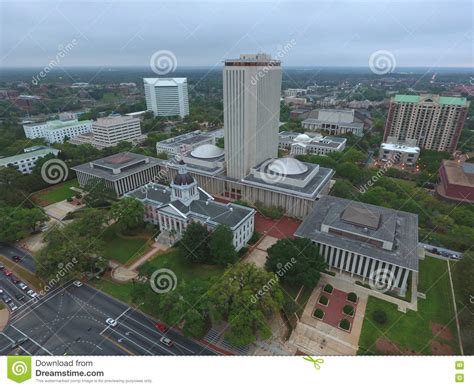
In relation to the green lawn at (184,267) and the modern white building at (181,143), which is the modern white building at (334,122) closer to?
the modern white building at (181,143)

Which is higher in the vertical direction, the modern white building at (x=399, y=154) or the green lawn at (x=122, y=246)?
the modern white building at (x=399, y=154)

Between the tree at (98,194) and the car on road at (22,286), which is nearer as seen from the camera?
the car on road at (22,286)

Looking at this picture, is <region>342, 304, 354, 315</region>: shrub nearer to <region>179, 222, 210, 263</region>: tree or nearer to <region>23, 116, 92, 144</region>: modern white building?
<region>179, 222, 210, 263</region>: tree

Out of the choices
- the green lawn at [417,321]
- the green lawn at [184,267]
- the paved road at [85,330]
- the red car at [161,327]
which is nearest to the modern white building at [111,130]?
the green lawn at [184,267]
